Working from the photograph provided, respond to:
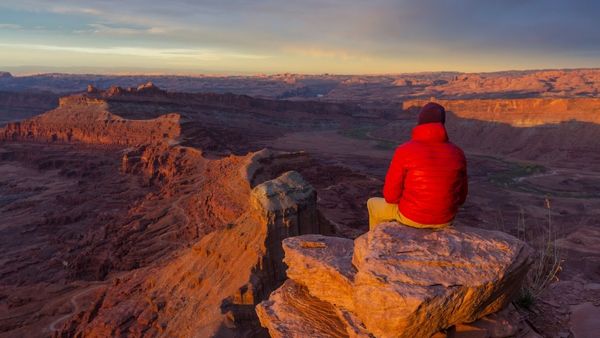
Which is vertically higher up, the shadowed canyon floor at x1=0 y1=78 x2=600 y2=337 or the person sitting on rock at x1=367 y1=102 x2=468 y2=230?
the person sitting on rock at x1=367 y1=102 x2=468 y2=230

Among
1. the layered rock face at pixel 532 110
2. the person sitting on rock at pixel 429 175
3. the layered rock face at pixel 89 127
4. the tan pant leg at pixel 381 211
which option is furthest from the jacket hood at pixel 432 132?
the layered rock face at pixel 532 110

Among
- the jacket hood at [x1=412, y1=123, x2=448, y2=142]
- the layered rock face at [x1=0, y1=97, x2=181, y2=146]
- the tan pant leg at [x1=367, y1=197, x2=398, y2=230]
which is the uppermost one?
the jacket hood at [x1=412, y1=123, x2=448, y2=142]

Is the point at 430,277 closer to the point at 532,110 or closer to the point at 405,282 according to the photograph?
the point at 405,282

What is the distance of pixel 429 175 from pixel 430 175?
1cm

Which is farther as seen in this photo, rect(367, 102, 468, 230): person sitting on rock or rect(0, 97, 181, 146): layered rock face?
rect(0, 97, 181, 146): layered rock face

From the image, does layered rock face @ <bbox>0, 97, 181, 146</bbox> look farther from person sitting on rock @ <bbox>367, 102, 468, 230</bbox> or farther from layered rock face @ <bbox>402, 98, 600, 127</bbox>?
layered rock face @ <bbox>402, 98, 600, 127</bbox>

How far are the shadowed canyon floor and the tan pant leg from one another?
2.22 m

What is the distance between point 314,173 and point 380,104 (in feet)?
197

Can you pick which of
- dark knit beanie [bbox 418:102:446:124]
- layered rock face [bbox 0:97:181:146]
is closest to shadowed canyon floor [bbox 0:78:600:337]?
layered rock face [bbox 0:97:181:146]

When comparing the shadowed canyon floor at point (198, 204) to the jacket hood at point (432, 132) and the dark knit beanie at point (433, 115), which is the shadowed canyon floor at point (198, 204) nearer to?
the jacket hood at point (432, 132)

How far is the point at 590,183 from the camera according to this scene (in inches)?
1266

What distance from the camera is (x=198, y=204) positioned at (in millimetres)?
19406

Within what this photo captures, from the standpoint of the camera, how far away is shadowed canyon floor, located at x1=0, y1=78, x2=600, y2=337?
32.7 feet

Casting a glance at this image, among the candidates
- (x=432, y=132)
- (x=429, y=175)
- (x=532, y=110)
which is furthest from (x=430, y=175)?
(x=532, y=110)
